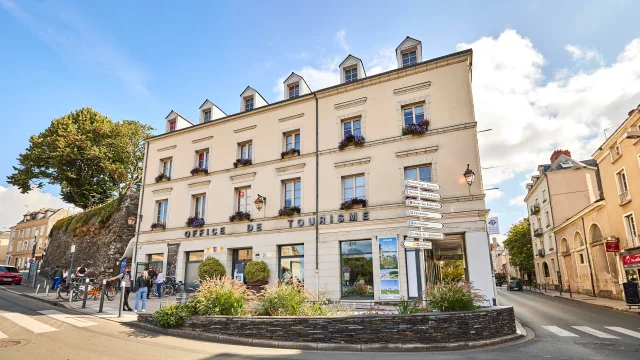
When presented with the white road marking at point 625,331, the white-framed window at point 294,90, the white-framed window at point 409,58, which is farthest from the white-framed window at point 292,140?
the white road marking at point 625,331

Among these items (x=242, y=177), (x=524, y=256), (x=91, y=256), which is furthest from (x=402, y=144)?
(x=524, y=256)

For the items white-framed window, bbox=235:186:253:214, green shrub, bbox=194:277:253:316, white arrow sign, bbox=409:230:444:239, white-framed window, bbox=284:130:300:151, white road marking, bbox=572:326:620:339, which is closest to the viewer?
white arrow sign, bbox=409:230:444:239

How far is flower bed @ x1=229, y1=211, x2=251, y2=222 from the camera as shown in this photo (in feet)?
60.2

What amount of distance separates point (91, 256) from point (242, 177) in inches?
608

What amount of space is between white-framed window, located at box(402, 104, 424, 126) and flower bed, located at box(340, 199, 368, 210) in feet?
13.4

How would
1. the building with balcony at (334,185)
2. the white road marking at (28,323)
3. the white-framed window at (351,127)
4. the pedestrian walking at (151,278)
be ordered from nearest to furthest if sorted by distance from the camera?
the white road marking at (28,323) < the building with balcony at (334,185) < the white-framed window at (351,127) < the pedestrian walking at (151,278)

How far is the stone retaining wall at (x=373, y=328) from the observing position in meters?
7.93

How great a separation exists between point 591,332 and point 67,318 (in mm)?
15616

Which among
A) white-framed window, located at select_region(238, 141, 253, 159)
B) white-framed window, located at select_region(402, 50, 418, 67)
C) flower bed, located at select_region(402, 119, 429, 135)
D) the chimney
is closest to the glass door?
white-framed window, located at select_region(238, 141, 253, 159)

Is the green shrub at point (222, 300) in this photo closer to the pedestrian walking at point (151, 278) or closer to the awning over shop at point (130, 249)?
the pedestrian walking at point (151, 278)

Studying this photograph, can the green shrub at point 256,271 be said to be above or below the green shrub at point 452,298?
above

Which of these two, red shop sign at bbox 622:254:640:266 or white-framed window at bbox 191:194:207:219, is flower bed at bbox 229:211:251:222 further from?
red shop sign at bbox 622:254:640:266

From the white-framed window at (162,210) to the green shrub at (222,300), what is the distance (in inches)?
526

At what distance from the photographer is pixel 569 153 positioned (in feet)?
122
